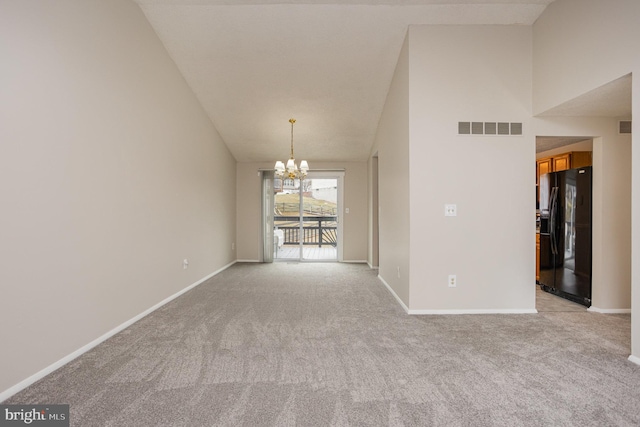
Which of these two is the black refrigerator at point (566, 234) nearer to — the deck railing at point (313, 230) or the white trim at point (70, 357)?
the white trim at point (70, 357)

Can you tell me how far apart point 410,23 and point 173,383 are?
3.91 metres

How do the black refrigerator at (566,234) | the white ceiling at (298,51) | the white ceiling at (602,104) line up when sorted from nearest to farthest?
the white ceiling at (602,104)
the white ceiling at (298,51)
the black refrigerator at (566,234)

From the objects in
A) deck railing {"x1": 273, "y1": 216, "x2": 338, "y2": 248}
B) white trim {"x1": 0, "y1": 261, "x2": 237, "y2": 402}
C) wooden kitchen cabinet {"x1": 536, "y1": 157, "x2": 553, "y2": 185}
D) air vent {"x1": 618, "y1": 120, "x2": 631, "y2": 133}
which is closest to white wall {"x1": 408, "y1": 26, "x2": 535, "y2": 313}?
air vent {"x1": 618, "y1": 120, "x2": 631, "y2": 133}

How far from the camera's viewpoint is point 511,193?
3242 mm

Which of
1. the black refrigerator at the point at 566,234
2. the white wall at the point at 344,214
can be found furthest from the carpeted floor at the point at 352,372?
the white wall at the point at 344,214

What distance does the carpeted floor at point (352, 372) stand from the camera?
162 centimetres

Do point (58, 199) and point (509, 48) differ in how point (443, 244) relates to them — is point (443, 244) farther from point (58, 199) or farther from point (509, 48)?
point (58, 199)

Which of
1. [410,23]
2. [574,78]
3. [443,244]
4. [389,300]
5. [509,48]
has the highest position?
[410,23]

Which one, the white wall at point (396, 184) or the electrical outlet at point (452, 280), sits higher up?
the white wall at point (396, 184)

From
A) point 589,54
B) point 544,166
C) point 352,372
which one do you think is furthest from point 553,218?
point 352,372

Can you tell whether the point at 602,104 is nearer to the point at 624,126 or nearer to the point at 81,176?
the point at 624,126

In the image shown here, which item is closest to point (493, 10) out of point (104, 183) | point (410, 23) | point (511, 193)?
point (410, 23)

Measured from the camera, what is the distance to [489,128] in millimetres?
3238

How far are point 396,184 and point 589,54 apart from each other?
208 cm
